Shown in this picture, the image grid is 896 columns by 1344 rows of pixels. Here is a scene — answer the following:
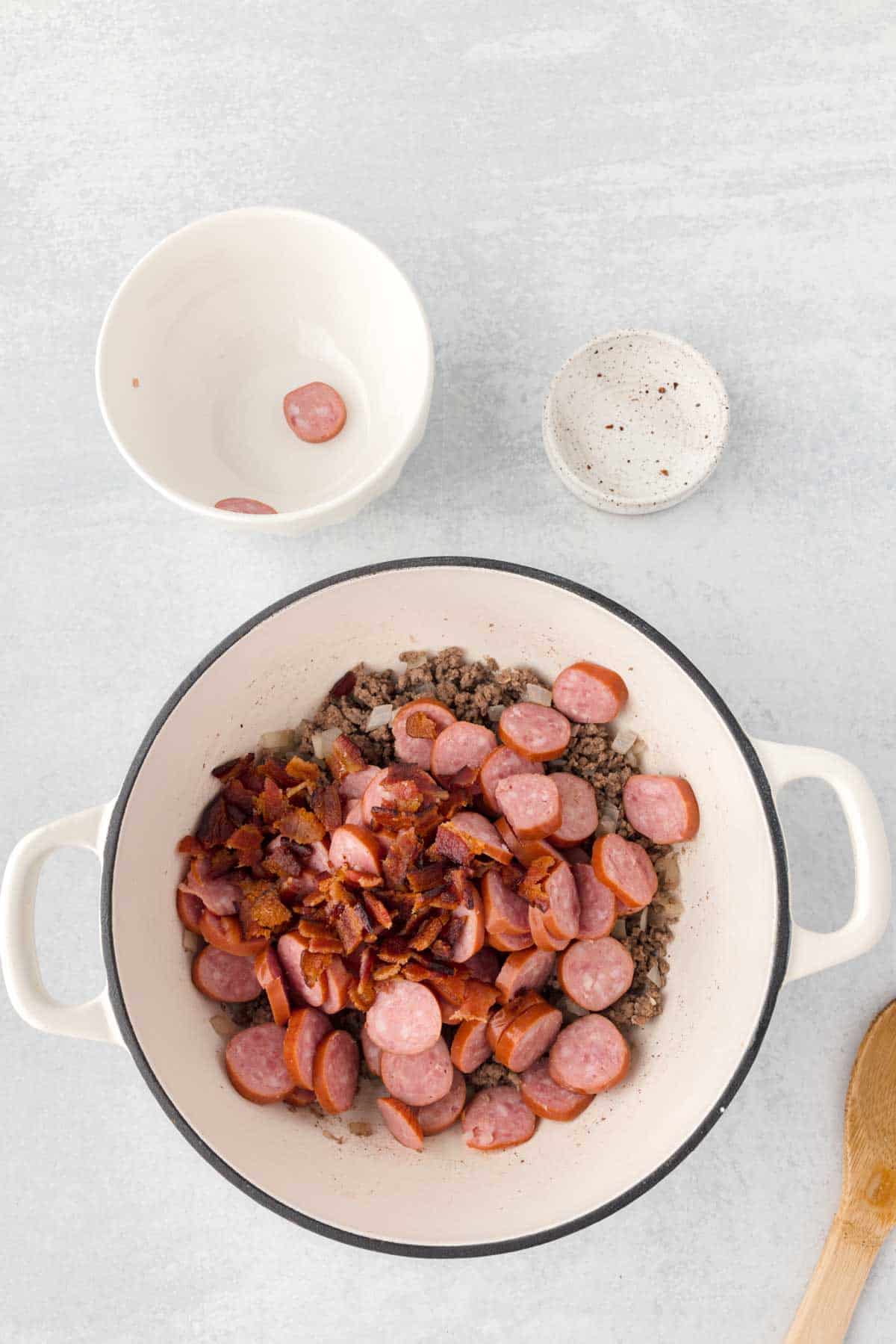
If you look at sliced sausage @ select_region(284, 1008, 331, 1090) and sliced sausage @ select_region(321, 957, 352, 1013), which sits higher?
sliced sausage @ select_region(321, 957, 352, 1013)

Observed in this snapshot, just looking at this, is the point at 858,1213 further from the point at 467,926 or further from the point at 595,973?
the point at 467,926

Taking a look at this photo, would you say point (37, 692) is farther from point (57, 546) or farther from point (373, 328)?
point (373, 328)

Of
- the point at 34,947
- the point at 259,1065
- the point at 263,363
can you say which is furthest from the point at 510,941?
the point at 263,363

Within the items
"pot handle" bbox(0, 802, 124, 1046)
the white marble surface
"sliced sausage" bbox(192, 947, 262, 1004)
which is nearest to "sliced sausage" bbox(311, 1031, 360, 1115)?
"sliced sausage" bbox(192, 947, 262, 1004)

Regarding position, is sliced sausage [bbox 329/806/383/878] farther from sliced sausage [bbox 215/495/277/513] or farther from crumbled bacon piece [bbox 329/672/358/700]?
sliced sausage [bbox 215/495/277/513]

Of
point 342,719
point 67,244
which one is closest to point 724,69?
point 67,244

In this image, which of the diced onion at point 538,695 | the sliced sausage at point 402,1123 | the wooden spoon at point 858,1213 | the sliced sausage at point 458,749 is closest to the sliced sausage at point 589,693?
the diced onion at point 538,695
